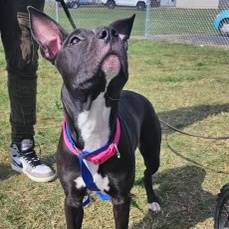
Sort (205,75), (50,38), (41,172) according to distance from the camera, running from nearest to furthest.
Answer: (50,38), (41,172), (205,75)

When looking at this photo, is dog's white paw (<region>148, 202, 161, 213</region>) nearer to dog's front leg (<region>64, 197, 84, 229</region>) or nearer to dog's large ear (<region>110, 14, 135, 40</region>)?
dog's front leg (<region>64, 197, 84, 229</region>)

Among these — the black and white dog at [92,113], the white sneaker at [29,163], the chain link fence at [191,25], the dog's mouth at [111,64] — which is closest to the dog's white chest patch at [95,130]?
the black and white dog at [92,113]

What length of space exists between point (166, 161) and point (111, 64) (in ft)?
7.73

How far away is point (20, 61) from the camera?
3846mm

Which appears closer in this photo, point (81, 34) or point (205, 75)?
point (81, 34)

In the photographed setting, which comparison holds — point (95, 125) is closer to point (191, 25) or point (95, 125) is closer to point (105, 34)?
point (105, 34)

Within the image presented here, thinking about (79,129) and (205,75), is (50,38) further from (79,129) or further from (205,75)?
(205,75)

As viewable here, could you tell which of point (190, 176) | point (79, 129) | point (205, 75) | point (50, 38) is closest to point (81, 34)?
point (50, 38)

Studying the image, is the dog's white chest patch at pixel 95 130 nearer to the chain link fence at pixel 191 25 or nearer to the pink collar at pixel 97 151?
the pink collar at pixel 97 151

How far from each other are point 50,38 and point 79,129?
519 millimetres

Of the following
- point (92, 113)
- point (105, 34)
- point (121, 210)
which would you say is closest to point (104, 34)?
point (105, 34)

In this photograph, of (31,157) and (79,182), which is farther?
(31,157)

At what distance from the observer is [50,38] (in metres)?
2.65

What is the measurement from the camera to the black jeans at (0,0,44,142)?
12.2 feet
